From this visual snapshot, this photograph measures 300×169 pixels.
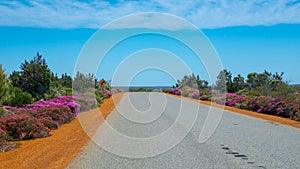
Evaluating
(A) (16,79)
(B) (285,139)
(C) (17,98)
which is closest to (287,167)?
(B) (285,139)

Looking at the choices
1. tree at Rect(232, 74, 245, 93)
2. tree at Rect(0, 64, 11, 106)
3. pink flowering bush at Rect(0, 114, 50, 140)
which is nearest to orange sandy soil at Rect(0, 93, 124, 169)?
pink flowering bush at Rect(0, 114, 50, 140)

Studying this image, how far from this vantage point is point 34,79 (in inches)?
1069

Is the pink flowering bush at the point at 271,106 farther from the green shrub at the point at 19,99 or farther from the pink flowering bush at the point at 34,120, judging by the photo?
the green shrub at the point at 19,99

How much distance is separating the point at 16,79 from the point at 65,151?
778 inches

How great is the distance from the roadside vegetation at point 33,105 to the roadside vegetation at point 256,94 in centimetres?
1290

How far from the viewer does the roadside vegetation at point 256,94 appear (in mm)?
23328

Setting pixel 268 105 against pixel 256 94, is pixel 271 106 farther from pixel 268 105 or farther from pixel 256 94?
pixel 256 94

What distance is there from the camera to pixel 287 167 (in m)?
7.59

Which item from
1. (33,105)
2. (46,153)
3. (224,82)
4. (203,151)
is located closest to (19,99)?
(33,105)

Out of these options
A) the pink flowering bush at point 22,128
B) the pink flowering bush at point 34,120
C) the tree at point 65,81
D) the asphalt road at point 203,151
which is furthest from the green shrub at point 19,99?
the tree at point 65,81

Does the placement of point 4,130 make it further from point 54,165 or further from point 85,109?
point 85,109

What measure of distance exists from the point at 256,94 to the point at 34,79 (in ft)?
65.6

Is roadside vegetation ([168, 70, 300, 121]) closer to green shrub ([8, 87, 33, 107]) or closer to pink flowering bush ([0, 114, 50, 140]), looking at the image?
pink flowering bush ([0, 114, 50, 140])

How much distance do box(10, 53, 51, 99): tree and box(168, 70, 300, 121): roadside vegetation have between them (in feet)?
52.7
